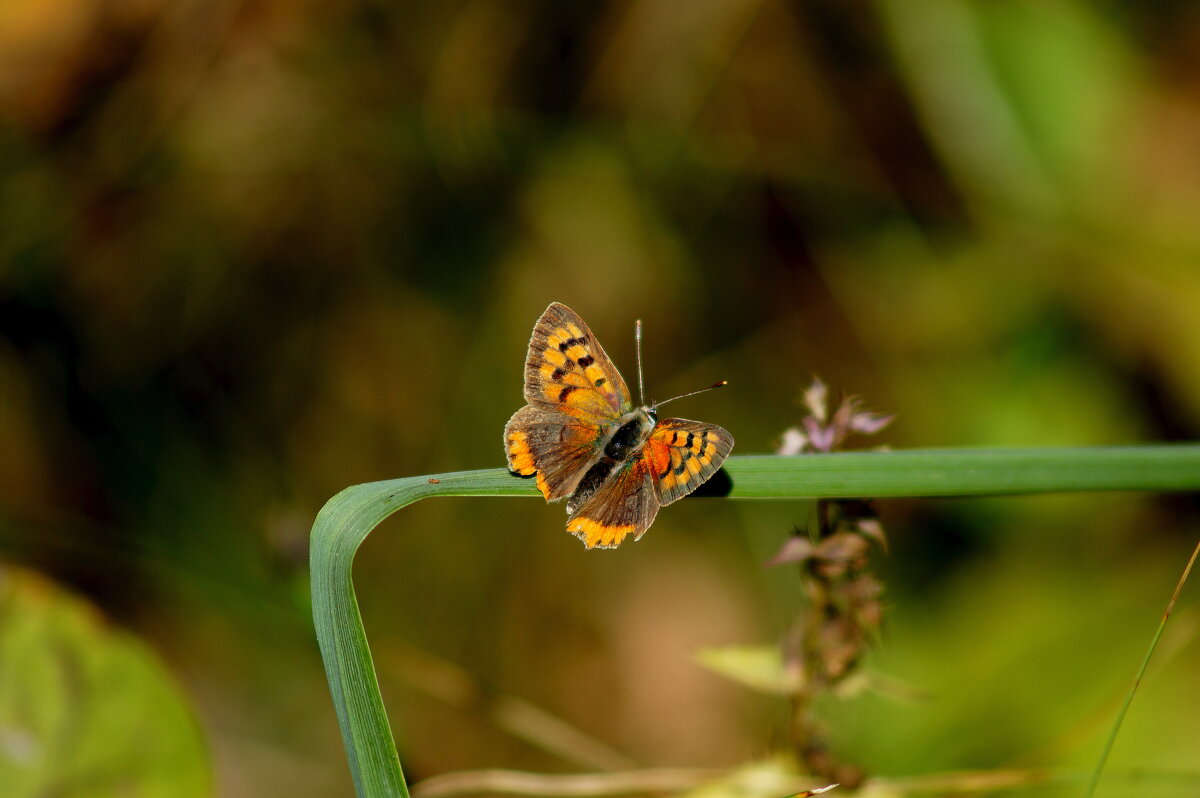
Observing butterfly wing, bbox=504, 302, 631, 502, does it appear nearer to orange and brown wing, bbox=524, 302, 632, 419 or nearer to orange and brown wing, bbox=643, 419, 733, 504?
orange and brown wing, bbox=524, 302, 632, 419

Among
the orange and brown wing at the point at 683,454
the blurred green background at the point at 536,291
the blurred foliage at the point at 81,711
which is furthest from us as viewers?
the blurred green background at the point at 536,291

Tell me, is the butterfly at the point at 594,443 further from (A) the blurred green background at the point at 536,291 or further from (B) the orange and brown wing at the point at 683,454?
(A) the blurred green background at the point at 536,291

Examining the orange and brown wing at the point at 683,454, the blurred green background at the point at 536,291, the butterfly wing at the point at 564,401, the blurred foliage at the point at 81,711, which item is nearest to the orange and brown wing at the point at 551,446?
the butterfly wing at the point at 564,401

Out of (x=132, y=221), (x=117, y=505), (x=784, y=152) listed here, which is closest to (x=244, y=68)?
(x=132, y=221)

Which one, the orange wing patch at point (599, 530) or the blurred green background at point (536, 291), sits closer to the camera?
the orange wing patch at point (599, 530)

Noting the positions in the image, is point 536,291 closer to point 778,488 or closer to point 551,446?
point 551,446

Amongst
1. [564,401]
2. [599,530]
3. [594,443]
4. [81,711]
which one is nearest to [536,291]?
[564,401]

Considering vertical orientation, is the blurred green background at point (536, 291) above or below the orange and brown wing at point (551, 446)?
above
